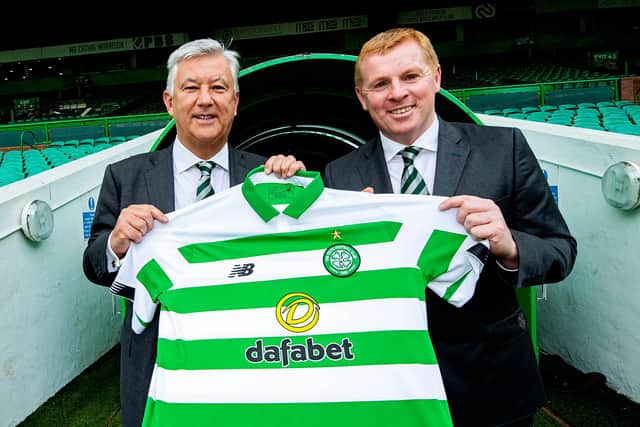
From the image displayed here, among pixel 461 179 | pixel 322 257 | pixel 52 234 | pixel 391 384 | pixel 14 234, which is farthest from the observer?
pixel 52 234

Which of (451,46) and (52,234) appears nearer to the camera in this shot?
(52,234)

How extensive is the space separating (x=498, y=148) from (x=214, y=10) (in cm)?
2485

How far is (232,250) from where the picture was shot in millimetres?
1793

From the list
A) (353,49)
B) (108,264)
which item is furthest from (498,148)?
(353,49)

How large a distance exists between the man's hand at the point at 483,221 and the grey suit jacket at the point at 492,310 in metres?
0.19

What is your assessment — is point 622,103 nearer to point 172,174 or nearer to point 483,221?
point 483,221

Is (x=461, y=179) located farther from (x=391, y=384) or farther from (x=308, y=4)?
(x=308, y=4)

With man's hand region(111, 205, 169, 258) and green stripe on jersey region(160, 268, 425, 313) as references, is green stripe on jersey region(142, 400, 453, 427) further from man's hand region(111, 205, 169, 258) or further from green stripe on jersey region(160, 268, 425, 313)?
man's hand region(111, 205, 169, 258)

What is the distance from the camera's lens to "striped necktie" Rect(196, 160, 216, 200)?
2.18 m

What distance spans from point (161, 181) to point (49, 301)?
1758 millimetres

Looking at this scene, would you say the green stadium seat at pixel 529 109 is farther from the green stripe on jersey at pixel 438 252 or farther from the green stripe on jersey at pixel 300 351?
the green stripe on jersey at pixel 300 351

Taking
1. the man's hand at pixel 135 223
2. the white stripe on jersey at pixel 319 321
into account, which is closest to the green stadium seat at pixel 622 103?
the white stripe on jersey at pixel 319 321

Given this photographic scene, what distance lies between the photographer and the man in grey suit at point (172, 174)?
1.90 m

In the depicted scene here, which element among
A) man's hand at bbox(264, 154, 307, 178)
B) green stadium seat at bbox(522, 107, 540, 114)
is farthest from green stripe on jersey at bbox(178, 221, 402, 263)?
green stadium seat at bbox(522, 107, 540, 114)
